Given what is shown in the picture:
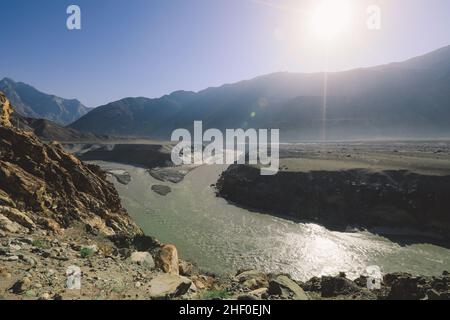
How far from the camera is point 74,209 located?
71.2ft

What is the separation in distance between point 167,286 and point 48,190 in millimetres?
13217

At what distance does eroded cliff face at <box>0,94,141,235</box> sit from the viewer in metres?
17.5

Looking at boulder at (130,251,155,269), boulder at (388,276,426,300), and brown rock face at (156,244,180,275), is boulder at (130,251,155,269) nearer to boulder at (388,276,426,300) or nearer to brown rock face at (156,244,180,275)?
brown rock face at (156,244,180,275)

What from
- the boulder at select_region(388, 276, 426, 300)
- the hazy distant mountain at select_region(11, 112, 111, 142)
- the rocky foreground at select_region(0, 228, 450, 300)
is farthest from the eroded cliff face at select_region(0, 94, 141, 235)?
the hazy distant mountain at select_region(11, 112, 111, 142)

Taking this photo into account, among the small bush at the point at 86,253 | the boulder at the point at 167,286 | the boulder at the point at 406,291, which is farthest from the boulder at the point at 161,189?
the boulder at the point at 406,291

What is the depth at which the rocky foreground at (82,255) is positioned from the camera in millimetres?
11016

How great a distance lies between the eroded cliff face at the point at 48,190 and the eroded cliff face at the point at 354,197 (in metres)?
20.4

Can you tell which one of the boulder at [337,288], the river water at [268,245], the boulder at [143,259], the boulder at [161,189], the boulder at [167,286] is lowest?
the river water at [268,245]

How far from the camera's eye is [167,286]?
11.5 meters

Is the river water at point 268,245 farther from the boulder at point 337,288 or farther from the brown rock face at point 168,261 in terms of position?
the boulder at point 337,288

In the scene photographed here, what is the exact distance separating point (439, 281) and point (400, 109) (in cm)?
18360

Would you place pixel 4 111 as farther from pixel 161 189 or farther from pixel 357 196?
pixel 357 196
